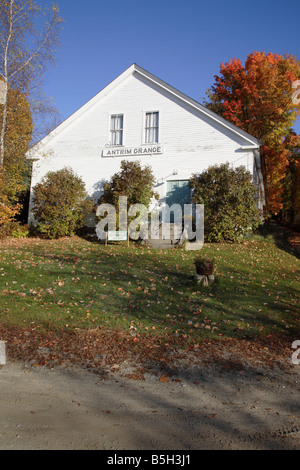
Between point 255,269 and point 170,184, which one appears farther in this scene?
point 170,184

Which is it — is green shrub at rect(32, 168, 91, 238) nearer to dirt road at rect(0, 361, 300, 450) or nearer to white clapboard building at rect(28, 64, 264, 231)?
white clapboard building at rect(28, 64, 264, 231)

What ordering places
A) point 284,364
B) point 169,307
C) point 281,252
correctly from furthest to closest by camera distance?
1. point 281,252
2. point 169,307
3. point 284,364

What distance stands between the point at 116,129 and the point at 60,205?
19.0 ft

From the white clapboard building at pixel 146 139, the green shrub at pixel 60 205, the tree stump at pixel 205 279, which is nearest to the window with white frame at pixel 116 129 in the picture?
the white clapboard building at pixel 146 139

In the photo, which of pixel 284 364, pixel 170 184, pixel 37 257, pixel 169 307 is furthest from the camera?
pixel 170 184

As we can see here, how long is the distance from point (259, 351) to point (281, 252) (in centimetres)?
1039

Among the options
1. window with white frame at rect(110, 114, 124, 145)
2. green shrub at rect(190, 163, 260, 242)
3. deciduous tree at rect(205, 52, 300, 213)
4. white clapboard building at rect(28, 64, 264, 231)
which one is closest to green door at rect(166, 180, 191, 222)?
white clapboard building at rect(28, 64, 264, 231)

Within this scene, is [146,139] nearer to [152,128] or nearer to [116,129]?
[152,128]

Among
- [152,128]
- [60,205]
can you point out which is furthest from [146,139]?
[60,205]

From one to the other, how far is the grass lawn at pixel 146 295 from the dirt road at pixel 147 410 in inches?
55.4

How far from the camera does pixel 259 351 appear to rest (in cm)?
572

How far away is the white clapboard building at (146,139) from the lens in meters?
17.5
